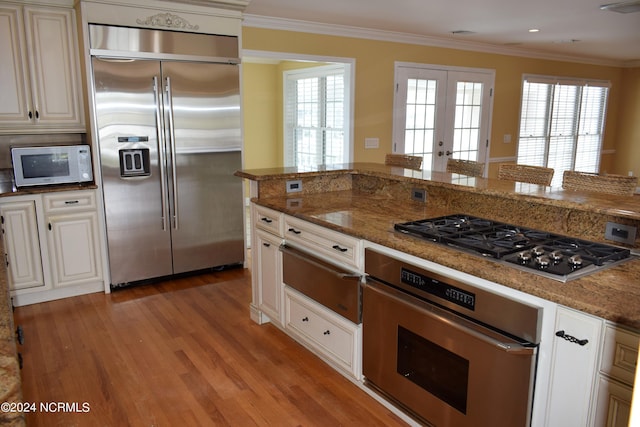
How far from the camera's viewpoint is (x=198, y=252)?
4.38 meters

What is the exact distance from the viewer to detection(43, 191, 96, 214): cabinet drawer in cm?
373

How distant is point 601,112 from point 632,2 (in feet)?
17.1

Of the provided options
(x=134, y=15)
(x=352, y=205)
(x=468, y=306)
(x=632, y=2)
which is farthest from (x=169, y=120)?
(x=632, y=2)

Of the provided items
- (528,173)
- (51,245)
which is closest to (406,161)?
(528,173)

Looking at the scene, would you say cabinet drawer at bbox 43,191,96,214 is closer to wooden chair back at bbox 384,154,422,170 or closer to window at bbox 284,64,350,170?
wooden chair back at bbox 384,154,422,170

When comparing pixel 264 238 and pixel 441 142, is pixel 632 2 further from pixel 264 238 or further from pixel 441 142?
pixel 264 238

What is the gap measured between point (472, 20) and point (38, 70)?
3975 mm

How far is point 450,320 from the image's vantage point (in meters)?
1.91

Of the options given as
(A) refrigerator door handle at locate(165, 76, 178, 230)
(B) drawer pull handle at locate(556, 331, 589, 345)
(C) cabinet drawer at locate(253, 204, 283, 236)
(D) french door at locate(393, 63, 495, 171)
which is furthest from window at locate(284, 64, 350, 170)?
(B) drawer pull handle at locate(556, 331, 589, 345)

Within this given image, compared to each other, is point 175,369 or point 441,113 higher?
point 441,113

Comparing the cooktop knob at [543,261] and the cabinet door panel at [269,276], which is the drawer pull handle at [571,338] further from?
the cabinet door panel at [269,276]

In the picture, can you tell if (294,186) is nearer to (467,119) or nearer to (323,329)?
(323,329)

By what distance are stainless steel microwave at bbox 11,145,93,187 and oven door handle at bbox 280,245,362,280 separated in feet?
6.46

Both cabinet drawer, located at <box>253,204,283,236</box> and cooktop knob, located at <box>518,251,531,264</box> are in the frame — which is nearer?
cooktop knob, located at <box>518,251,531,264</box>
